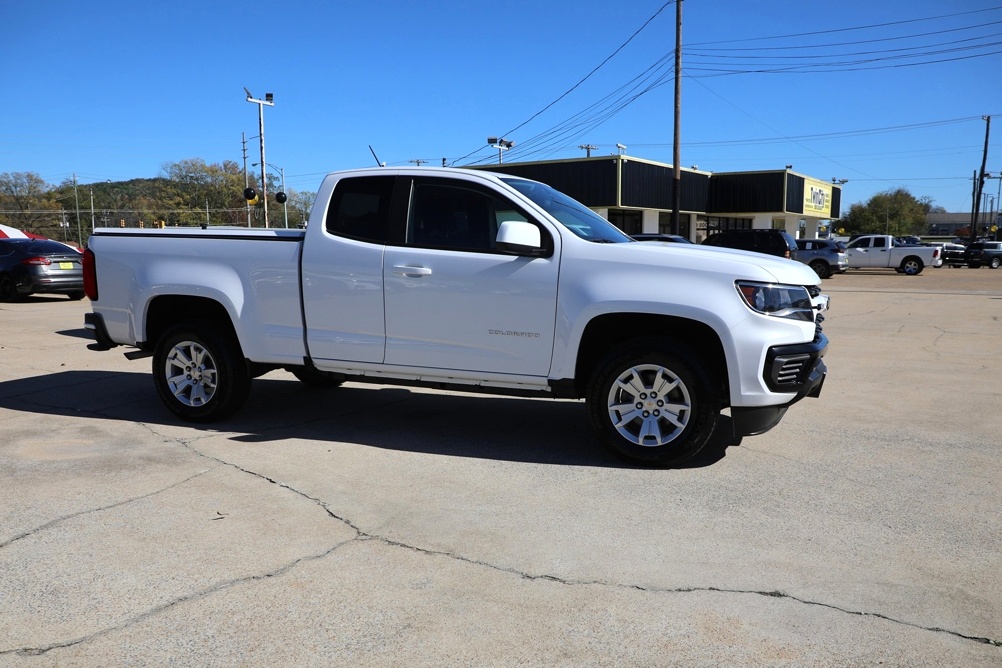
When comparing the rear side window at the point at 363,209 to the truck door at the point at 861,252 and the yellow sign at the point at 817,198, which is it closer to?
the truck door at the point at 861,252

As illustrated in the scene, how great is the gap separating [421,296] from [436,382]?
0.64 metres

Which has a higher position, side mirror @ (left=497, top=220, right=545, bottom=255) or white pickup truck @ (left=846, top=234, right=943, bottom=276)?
side mirror @ (left=497, top=220, right=545, bottom=255)

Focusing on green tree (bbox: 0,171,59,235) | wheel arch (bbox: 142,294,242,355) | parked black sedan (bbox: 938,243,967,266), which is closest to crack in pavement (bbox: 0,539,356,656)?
wheel arch (bbox: 142,294,242,355)

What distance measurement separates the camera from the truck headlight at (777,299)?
511 cm

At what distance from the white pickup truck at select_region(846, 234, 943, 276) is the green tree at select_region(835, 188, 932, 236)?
81.1 metres

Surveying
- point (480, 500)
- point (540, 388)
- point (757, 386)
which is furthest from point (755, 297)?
point (480, 500)

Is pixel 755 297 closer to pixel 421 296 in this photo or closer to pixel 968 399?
pixel 421 296

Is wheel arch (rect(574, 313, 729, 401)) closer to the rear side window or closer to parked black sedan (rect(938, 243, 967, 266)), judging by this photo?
the rear side window

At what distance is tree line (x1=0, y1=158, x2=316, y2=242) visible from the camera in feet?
148

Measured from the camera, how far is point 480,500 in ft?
15.6

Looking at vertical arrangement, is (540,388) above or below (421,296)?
below

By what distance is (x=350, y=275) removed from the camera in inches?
234

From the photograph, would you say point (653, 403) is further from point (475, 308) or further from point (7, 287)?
point (7, 287)

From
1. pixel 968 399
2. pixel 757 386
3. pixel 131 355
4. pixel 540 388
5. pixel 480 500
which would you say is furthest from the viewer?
pixel 968 399
